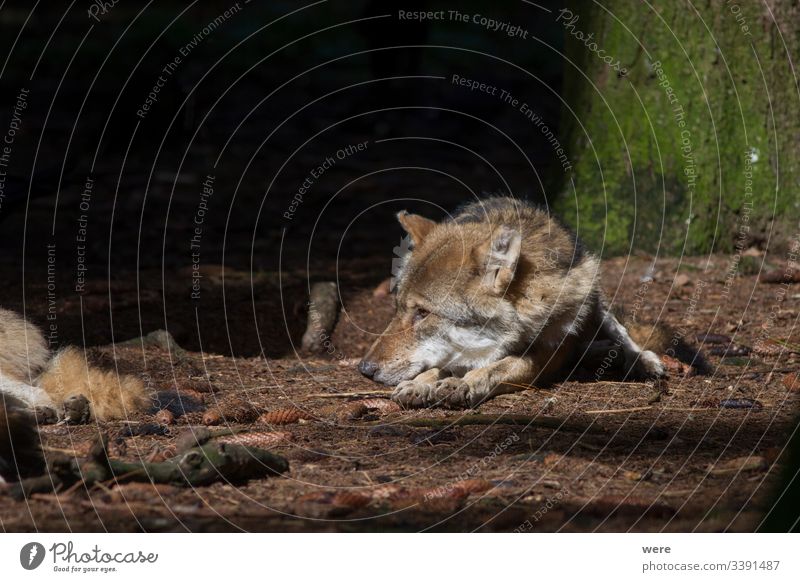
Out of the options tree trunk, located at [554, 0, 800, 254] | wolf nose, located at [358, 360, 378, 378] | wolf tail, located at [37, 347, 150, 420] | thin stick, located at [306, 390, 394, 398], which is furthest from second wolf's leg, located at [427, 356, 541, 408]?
tree trunk, located at [554, 0, 800, 254]

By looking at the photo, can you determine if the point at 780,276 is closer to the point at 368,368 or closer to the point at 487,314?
the point at 487,314

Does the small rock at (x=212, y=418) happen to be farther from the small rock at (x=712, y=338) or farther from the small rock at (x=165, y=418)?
the small rock at (x=712, y=338)

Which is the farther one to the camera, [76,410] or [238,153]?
[238,153]

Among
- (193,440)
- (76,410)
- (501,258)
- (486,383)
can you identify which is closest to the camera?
(193,440)

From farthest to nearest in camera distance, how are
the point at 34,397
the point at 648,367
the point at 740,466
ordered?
the point at 648,367
the point at 34,397
the point at 740,466

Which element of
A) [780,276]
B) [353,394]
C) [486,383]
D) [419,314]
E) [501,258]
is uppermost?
[780,276]

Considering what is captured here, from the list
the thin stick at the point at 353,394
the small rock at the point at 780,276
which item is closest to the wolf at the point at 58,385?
the thin stick at the point at 353,394

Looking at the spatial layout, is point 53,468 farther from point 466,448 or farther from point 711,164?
point 711,164

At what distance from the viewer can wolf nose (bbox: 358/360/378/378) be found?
6.65m

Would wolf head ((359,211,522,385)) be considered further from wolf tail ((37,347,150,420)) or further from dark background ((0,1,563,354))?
dark background ((0,1,563,354))

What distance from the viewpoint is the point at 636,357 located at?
705 centimetres

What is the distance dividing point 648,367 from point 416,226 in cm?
197

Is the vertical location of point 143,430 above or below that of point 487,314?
below

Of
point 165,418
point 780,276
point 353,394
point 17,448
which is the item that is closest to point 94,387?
point 165,418
